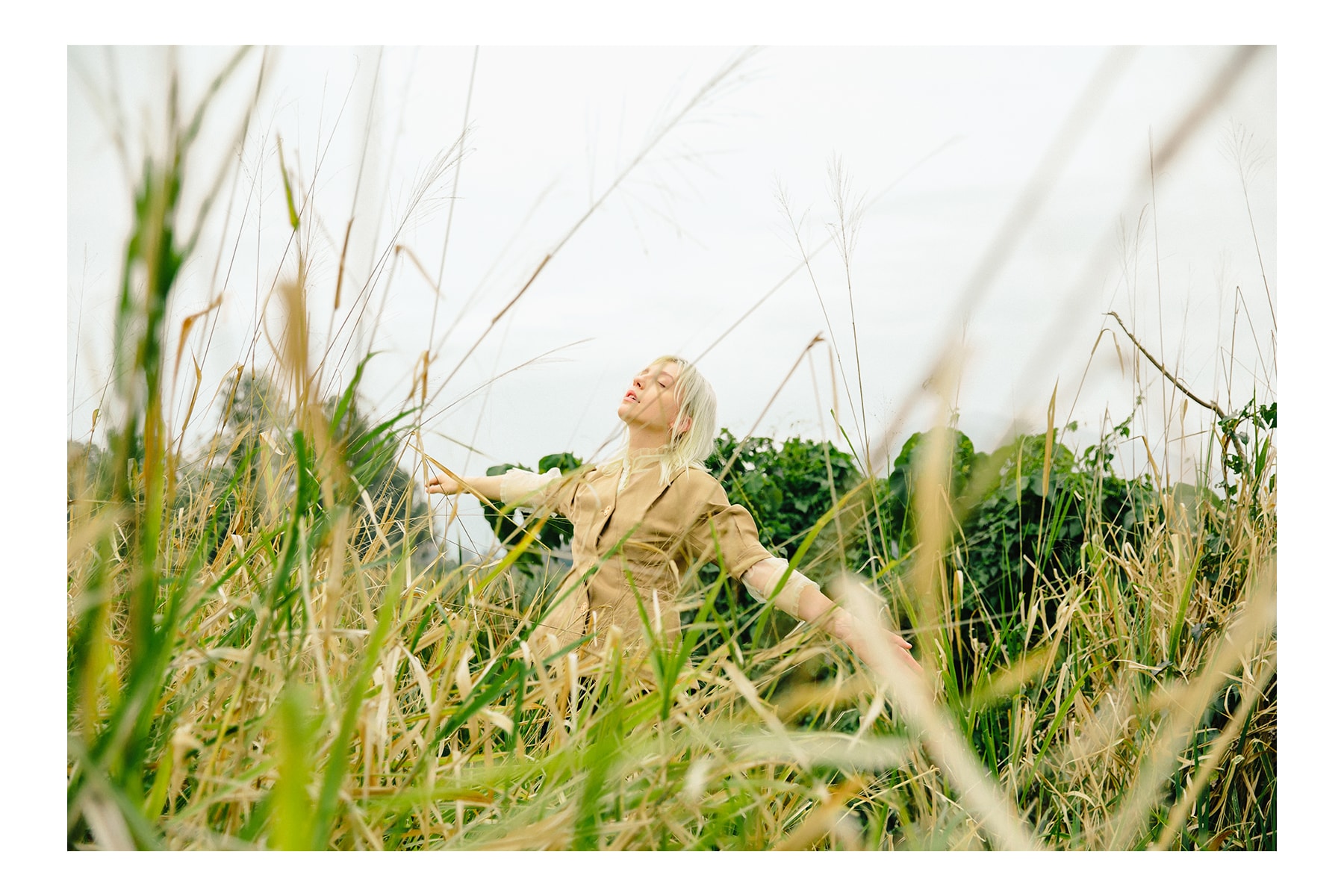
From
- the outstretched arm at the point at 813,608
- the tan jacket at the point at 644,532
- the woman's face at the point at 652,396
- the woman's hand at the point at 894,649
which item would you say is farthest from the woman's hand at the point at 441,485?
the woman's hand at the point at 894,649

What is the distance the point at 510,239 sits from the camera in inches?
56.9

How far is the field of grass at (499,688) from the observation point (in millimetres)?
772

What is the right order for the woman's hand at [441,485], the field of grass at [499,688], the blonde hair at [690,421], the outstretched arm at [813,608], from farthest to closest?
1. the blonde hair at [690,421]
2. the woman's hand at [441,485]
3. the outstretched arm at [813,608]
4. the field of grass at [499,688]

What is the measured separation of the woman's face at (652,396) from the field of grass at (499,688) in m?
0.45

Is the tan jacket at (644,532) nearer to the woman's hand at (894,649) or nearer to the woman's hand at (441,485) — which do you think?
the woman's hand at (441,485)

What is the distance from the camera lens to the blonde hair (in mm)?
1564

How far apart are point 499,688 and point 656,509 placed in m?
0.74

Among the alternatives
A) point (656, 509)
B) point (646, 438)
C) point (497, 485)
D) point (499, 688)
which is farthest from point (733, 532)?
point (499, 688)

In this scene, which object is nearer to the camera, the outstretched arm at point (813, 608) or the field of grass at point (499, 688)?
the field of grass at point (499, 688)

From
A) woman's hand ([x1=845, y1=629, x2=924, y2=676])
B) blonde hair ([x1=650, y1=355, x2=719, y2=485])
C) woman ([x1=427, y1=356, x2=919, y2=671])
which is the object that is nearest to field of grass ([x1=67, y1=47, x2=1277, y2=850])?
woman's hand ([x1=845, y1=629, x2=924, y2=676])

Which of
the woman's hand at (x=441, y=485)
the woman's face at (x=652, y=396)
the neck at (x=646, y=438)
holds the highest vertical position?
the woman's face at (x=652, y=396)
